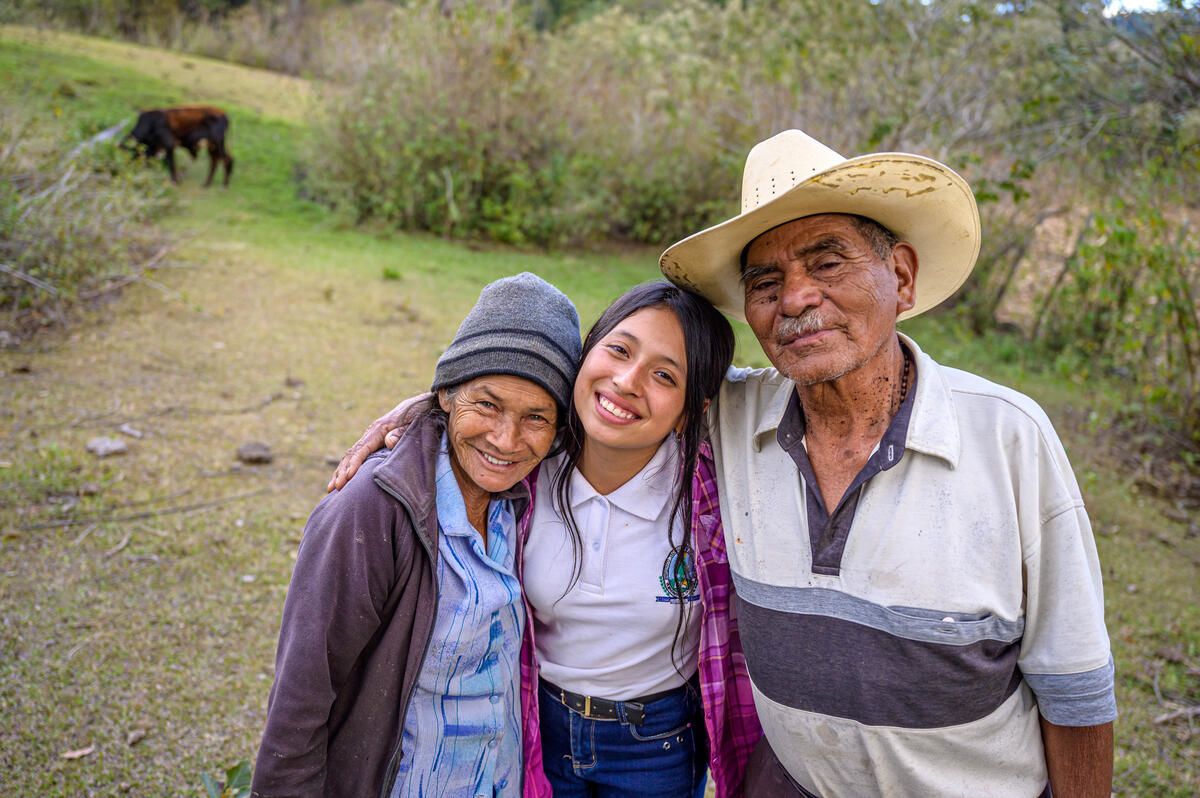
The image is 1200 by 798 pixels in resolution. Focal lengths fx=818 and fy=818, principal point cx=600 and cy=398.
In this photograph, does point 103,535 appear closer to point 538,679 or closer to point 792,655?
point 538,679

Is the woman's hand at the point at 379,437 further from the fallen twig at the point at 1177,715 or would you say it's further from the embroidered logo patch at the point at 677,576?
the fallen twig at the point at 1177,715

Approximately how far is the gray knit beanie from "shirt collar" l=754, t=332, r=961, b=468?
477 mm

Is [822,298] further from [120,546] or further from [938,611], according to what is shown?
[120,546]

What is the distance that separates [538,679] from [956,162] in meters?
7.25

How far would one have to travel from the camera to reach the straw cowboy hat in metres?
1.60

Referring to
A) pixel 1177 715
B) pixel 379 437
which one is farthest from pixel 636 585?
pixel 1177 715

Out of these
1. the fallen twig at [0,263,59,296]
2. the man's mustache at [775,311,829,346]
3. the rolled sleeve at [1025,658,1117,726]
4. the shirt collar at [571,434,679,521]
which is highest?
the man's mustache at [775,311,829,346]

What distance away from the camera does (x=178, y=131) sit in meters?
10.4

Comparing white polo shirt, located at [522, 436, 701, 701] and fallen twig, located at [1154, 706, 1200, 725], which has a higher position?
white polo shirt, located at [522, 436, 701, 701]

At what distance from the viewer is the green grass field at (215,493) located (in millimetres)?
2893

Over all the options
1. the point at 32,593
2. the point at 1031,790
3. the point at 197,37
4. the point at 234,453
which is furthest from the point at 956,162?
the point at 197,37

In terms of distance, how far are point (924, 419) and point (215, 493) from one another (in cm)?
390

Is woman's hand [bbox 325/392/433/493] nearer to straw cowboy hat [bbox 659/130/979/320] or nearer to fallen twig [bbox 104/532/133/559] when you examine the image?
straw cowboy hat [bbox 659/130/979/320]

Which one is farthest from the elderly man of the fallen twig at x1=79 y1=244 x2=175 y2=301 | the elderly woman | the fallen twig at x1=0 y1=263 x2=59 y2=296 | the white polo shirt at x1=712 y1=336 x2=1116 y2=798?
the fallen twig at x1=79 y1=244 x2=175 y2=301
